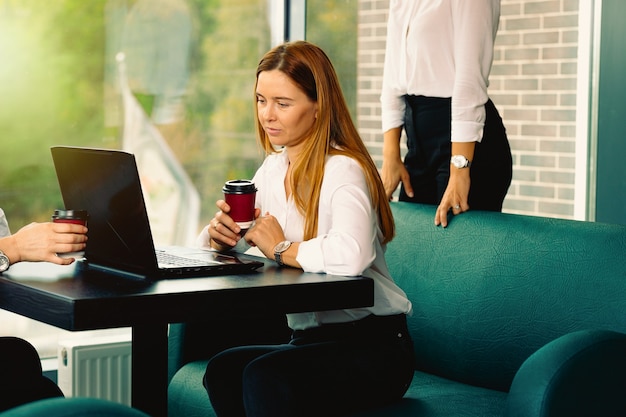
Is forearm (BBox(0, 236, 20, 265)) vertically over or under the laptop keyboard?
over

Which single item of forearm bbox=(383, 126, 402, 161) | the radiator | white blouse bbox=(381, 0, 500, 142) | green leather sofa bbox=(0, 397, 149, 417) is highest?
white blouse bbox=(381, 0, 500, 142)

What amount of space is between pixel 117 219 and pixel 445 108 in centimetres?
128

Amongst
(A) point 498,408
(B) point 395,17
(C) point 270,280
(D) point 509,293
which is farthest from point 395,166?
(C) point 270,280

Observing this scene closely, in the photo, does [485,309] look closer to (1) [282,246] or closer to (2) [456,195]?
(2) [456,195]

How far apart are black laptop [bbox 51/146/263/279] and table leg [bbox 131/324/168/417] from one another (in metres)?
0.13

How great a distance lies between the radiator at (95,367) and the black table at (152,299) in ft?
4.41

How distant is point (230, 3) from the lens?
429 cm

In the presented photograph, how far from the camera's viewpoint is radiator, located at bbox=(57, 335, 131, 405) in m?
3.46

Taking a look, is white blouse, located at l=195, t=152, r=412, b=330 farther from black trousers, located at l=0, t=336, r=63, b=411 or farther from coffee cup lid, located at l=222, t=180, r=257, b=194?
black trousers, located at l=0, t=336, r=63, b=411

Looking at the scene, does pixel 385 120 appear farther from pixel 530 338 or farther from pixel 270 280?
pixel 270 280

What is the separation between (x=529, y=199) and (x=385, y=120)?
1491 millimetres

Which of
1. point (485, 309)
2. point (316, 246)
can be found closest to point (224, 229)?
point (316, 246)

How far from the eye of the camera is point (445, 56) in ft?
9.57

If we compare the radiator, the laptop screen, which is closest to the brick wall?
the radiator
